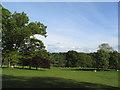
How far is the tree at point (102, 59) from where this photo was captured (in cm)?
5295

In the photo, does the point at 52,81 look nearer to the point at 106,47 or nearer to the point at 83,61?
the point at 106,47

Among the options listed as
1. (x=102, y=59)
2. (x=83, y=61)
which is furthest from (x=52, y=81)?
(x=83, y=61)

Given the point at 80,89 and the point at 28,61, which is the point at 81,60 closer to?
the point at 28,61

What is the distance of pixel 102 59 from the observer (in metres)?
53.0

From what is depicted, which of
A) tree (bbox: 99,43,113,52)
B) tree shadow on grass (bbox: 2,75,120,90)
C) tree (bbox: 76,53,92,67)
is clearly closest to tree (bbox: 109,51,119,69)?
tree (bbox: 99,43,113,52)

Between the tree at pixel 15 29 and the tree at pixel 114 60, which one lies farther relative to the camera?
the tree at pixel 114 60

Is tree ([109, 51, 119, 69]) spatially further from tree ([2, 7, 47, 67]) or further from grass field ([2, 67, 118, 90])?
grass field ([2, 67, 118, 90])

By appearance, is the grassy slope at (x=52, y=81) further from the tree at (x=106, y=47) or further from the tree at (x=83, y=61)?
the tree at (x=83, y=61)

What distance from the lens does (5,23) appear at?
33281 millimetres

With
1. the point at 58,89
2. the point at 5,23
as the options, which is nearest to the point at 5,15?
the point at 5,23

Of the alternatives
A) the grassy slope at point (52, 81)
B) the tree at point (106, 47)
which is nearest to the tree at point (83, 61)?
the tree at point (106, 47)

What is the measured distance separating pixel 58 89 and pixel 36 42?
35.6 meters

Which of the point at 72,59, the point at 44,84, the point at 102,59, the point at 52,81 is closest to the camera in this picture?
the point at 44,84

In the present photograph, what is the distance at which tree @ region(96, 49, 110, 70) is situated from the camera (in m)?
53.0
